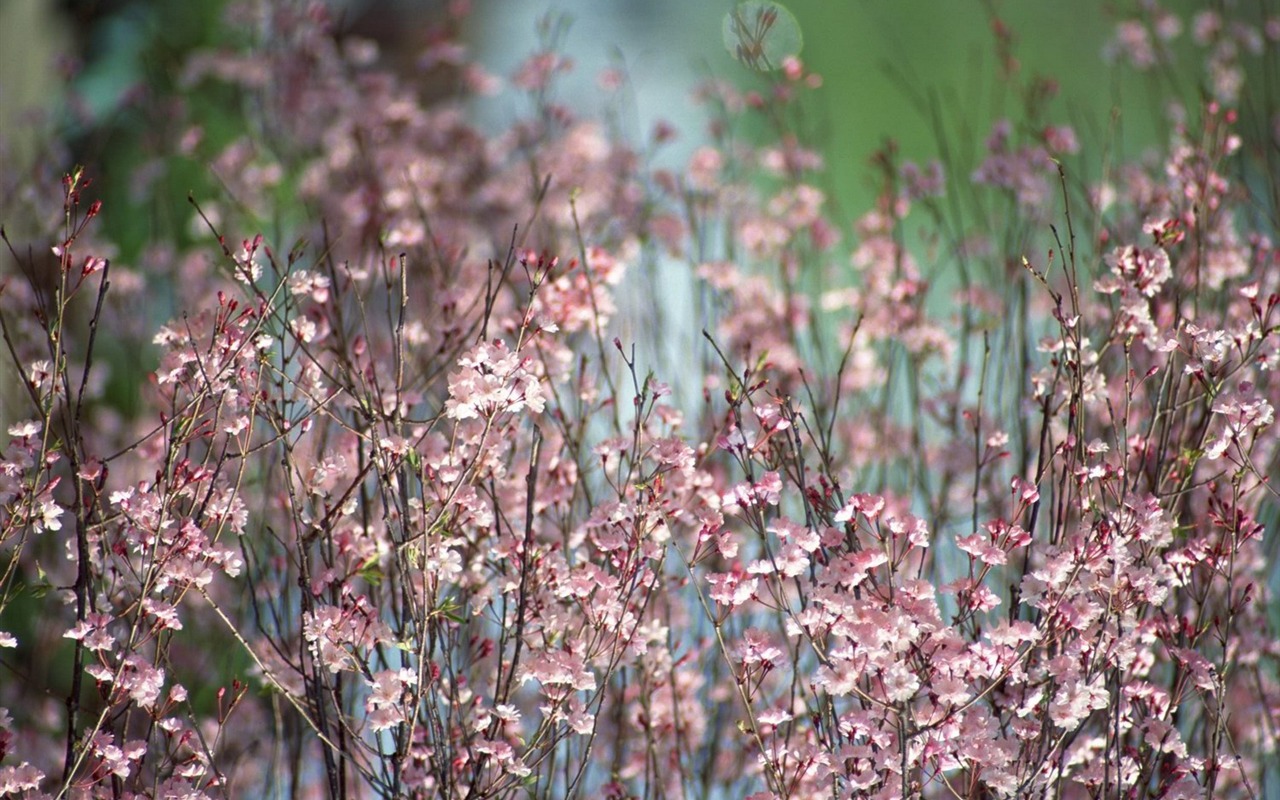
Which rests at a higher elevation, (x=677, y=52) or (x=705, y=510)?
(x=677, y=52)

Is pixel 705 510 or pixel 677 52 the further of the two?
pixel 677 52

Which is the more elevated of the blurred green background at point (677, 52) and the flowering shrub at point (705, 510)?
the blurred green background at point (677, 52)

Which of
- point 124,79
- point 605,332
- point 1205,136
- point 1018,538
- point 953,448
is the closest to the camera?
point 1018,538

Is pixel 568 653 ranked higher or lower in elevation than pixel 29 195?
lower

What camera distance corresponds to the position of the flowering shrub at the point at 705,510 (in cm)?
148

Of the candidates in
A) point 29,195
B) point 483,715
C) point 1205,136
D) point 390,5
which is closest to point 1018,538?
point 483,715

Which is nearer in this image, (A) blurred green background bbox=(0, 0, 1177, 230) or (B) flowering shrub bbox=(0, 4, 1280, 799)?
(B) flowering shrub bbox=(0, 4, 1280, 799)

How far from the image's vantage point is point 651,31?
20.2 ft

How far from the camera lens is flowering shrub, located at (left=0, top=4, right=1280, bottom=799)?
1.48m

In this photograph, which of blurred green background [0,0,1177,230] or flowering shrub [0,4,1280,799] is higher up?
blurred green background [0,0,1177,230]

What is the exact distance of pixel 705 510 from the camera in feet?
5.29

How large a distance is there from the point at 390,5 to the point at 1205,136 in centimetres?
459

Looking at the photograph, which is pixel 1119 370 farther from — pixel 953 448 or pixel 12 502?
pixel 12 502

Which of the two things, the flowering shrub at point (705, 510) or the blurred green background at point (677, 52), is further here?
the blurred green background at point (677, 52)
